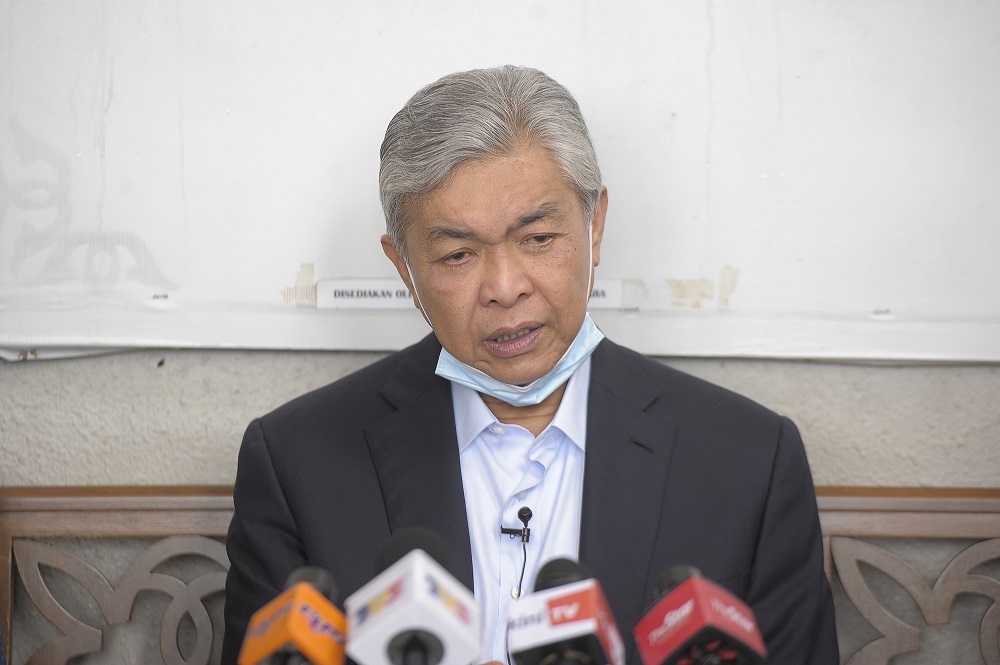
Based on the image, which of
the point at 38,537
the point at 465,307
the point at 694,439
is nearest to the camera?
the point at 465,307

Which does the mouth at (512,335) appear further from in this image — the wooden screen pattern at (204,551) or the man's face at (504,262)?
the wooden screen pattern at (204,551)

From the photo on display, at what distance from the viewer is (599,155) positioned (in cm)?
254

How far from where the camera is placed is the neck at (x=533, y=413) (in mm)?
2201

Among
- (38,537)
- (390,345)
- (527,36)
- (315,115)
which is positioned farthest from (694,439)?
(38,537)

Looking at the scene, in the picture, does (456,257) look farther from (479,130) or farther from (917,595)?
(917,595)

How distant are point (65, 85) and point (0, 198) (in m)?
0.35

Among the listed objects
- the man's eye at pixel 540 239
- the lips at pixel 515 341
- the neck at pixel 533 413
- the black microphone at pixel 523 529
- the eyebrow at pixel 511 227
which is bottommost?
the black microphone at pixel 523 529

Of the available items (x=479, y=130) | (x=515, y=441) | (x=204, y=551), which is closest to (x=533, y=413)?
(x=515, y=441)

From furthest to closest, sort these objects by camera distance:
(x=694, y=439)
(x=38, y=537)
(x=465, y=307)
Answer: (x=38, y=537)
(x=694, y=439)
(x=465, y=307)

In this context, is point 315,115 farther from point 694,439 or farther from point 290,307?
point 694,439

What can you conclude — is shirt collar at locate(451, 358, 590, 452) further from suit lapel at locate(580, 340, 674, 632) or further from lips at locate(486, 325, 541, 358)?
lips at locate(486, 325, 541, 358)

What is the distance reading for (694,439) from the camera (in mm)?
2160

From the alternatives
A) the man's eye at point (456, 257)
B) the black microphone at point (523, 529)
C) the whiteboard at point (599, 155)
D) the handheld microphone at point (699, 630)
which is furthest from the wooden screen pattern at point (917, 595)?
the handheld microphone at point (699, 630)

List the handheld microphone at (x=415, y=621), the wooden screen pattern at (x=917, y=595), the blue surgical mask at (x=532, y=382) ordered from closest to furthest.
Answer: the handheld microphone at (x=415, y=621)
the blue surgical mask at (x=532, y=382)
the wooden screen pattern at (x=917, y=595)
